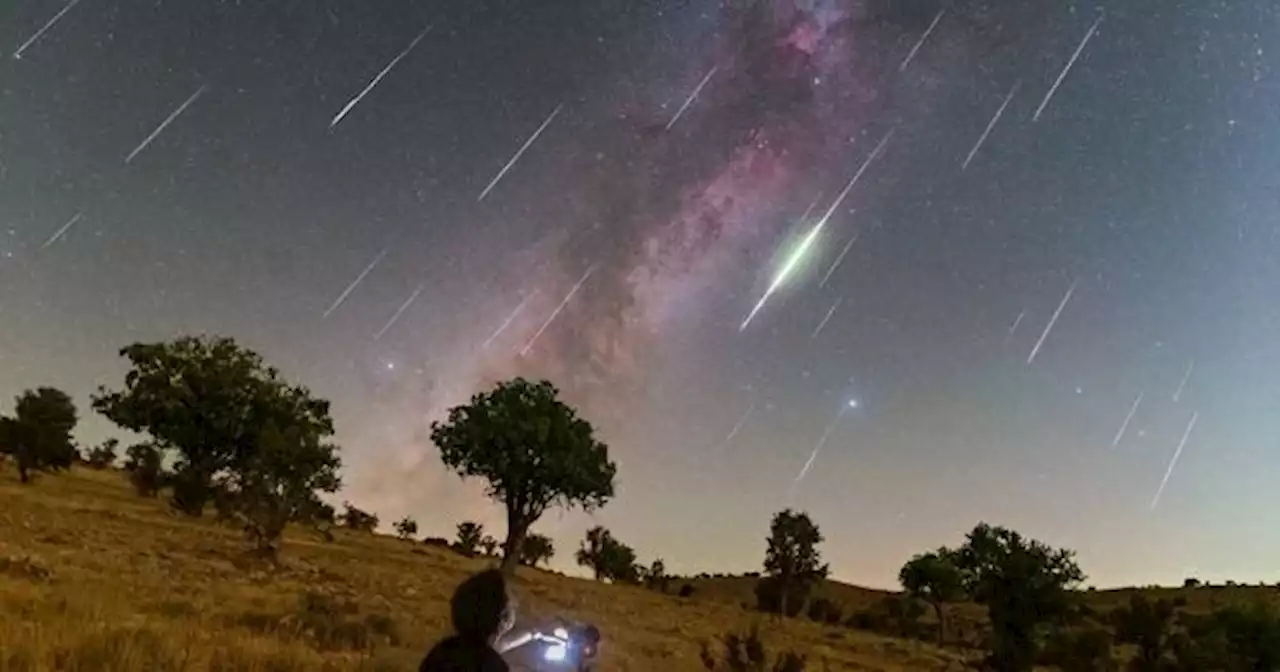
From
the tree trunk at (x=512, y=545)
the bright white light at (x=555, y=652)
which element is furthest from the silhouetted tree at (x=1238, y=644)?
the bright white light at (x=555, y=652)

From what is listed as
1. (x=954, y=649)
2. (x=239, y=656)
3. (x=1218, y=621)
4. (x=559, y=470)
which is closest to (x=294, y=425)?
(x=559, y=470)

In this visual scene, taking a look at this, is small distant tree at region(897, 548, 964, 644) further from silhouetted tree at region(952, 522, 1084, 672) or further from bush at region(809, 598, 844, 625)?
silhouetted tree at region(952, 522, 1084, 672)

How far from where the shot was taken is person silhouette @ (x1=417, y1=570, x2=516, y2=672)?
2977 mm

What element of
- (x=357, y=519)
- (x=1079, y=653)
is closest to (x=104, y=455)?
(x=357, y=519)

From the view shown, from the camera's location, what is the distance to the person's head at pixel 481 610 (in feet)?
10.4

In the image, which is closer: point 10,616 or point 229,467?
point 10,616

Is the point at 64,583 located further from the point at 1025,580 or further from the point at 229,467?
the point at 1025,580

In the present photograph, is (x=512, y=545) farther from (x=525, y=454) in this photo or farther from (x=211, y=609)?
(x=211, y=609)

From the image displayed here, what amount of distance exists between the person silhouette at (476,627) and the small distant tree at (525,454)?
163 feet

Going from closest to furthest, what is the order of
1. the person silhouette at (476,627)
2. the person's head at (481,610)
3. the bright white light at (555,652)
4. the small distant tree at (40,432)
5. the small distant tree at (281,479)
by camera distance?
1. the person silhouette at (476,627)
2. the person's head at (481,610)
3. the bright white light at (555,652)
4. the small distant tree at (281,479)
5. the small distant tree at (40,432)

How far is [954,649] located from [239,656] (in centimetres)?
6494

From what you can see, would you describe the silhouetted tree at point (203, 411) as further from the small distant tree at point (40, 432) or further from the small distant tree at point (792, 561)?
the small distant tree at point (792, 561)

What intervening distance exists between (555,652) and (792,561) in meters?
84.1

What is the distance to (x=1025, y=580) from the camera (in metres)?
46.7
